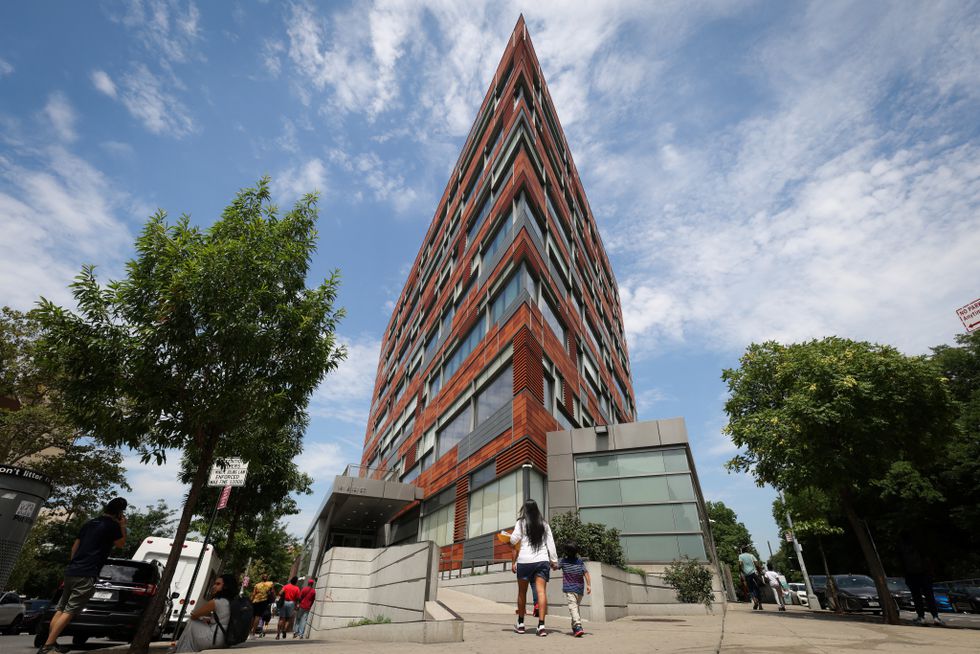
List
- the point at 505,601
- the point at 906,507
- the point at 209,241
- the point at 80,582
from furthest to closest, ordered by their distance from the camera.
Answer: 1. the point at 906,507
2. the point at 505,601
3. the point at 209,241
4. the point at 80,582

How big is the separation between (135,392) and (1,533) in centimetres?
291

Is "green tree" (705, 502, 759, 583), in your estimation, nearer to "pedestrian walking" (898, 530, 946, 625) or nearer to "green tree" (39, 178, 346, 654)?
"pedestrian walking" (898, 530, 946, 625)

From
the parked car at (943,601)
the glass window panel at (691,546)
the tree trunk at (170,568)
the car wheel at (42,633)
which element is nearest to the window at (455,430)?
the glass window panel at (691,546)

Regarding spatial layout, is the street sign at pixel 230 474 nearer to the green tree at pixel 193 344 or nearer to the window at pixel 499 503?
the green tree at pixel 193 344

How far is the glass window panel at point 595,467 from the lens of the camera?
18.0 metres

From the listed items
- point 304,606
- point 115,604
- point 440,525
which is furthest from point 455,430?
point 115,604

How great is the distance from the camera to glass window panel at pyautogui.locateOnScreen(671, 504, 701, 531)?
16230 mm

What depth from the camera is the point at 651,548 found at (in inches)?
651

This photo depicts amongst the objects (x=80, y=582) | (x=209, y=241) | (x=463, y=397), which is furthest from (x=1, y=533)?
(x=463, y=397)

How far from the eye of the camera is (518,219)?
22422mm

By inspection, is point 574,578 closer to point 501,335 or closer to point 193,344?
point 193,344

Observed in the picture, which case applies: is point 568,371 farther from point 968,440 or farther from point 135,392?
point 968,440

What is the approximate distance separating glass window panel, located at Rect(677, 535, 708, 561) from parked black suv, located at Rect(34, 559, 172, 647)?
1494cm

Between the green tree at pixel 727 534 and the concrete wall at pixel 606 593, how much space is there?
60.0m
